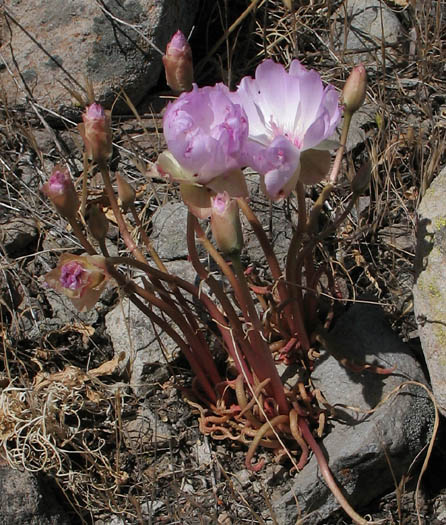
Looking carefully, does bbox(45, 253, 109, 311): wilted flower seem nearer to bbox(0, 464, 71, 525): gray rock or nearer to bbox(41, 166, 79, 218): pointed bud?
bbox(41, 166, 79, 218): pointed bud

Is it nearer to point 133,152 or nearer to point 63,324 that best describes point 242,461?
point 63,324

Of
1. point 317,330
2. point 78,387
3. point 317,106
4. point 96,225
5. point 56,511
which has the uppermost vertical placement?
point 317,106

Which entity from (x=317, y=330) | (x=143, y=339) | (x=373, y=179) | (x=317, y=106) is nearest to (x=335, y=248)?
(x=373, y=179)

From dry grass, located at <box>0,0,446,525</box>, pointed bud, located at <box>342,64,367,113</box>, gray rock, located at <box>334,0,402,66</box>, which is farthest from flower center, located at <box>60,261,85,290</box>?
gray rock, located at <box>334,0,402,66</box>

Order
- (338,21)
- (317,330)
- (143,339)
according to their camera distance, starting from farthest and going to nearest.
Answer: (338,21)
(143,339)
(317,330)

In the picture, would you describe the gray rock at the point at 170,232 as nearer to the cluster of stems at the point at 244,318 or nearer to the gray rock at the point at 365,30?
the cluster of stems at the point at 244,318
